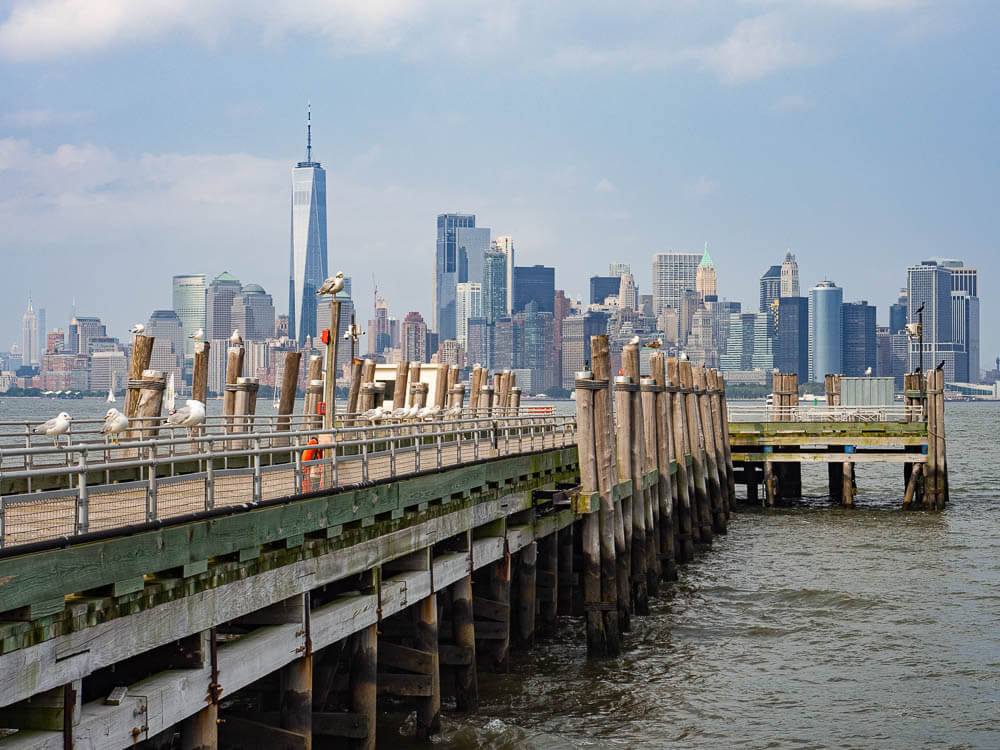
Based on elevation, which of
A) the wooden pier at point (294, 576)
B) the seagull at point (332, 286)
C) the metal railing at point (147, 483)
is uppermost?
the seagull at point (332, 286)

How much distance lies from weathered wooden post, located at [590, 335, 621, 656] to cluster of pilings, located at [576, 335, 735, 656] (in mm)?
20

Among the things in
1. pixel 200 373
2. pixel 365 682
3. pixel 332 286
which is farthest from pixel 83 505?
pixel 200 373

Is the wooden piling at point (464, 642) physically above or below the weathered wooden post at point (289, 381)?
below

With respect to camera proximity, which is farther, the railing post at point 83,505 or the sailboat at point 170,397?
the sailboat at point 170,397

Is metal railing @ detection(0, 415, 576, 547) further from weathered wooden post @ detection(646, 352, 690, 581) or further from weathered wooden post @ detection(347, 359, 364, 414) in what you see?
weathered wooden post @ detection(347, 359, 364, 414)

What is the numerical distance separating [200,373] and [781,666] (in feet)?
50.1

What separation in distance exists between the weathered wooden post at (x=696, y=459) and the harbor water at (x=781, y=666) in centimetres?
128

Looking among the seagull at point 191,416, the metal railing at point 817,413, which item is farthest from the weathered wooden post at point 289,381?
the metal railing at point 817,413

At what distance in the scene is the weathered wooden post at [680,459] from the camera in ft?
125

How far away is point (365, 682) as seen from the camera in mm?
15188

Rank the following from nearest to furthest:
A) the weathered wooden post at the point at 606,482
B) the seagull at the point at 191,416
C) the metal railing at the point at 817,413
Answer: the seagull at the point at 191,416
the weathered wooden post at the point at 606,482
the metal railing at the point at 817,413

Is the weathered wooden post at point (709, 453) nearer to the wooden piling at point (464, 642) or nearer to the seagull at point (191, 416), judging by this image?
the wooden piling at point (464, 642)

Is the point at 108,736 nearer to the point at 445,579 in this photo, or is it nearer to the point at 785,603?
the point at 445,579

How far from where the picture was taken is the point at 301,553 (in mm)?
13680
